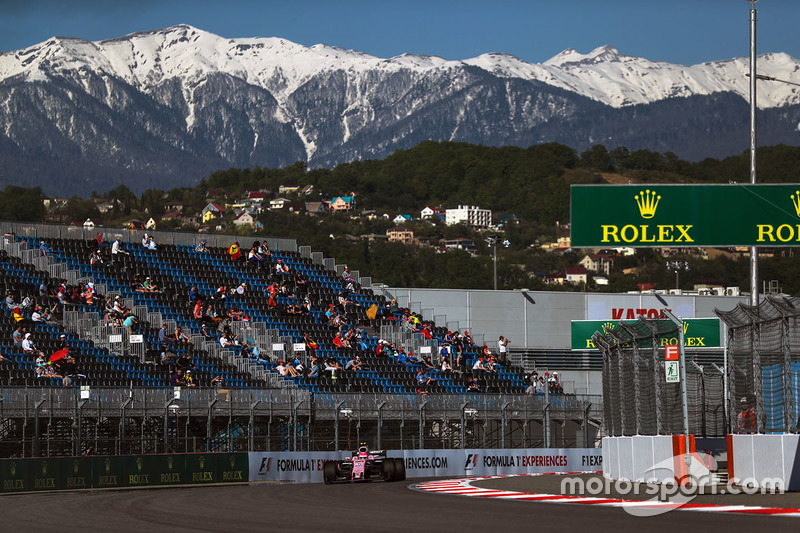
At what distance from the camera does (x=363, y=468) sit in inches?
1132

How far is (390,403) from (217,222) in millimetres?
159508

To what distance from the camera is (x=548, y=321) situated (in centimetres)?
5956

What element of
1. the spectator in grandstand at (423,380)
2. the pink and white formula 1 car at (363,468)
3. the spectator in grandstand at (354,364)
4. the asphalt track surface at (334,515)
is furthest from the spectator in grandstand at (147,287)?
the asphalt track surface at (334,515)

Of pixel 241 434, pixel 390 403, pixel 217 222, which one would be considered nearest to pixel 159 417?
pixel 241 434

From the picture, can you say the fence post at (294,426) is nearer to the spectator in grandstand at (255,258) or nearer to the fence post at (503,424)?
the fence post at (503,424)

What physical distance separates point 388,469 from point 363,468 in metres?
0.87

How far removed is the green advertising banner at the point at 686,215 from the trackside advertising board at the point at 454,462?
11436mm

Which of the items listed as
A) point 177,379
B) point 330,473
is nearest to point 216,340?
point 177,379

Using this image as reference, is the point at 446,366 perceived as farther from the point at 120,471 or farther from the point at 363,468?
the point at 120,471

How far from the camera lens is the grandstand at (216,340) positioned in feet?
115

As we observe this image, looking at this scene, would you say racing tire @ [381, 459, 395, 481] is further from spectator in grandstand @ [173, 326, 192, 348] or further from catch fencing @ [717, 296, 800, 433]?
spectator in grandstand @ [173, 326, 192, 348]

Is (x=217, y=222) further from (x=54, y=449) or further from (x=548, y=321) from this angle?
(x=54, y=449)

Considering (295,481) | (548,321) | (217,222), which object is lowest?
(295,481)

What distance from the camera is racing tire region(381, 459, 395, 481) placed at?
96.2 ft
